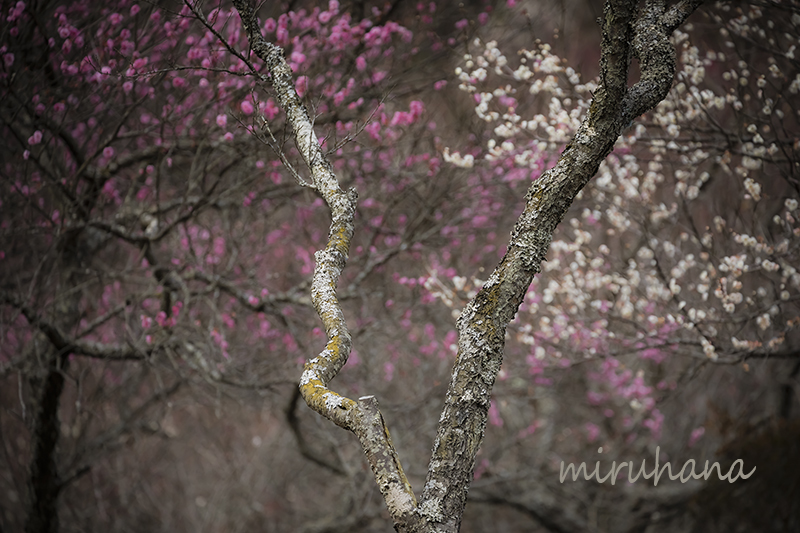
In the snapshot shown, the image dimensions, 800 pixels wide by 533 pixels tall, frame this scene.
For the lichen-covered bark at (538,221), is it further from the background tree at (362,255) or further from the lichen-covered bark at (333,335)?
the lichen-covered bark at (333,335)

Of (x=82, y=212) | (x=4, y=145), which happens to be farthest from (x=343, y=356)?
(x=4, y=145)

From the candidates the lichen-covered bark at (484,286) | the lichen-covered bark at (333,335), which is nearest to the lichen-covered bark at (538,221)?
the lichen-covered bark at (484,286)

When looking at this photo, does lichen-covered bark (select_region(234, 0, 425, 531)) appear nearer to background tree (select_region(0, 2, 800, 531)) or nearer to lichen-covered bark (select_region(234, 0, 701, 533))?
lichen-covered bark (select_region(234, 0, 701, 533))

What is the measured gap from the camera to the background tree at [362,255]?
374 centimetres

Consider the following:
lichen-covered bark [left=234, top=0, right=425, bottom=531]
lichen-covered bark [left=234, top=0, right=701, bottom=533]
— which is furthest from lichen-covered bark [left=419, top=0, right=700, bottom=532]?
lichen-covered bark [left=234, top=0, right=425, bottom=531]

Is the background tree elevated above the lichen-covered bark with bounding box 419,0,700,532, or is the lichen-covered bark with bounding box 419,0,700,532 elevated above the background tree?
the background tree

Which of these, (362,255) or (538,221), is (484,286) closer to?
(538,221)

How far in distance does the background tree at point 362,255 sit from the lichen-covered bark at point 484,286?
6 cm

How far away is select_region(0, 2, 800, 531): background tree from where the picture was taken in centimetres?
374

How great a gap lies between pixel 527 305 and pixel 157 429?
3.54 m

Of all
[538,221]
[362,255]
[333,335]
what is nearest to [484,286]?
[538,221]

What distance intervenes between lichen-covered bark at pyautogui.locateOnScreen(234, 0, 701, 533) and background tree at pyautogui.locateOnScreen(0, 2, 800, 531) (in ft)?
0.20

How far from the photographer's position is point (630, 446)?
22.2 feet

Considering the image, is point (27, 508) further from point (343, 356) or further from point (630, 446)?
point (630, 446)
